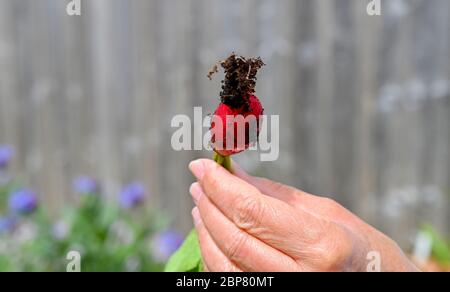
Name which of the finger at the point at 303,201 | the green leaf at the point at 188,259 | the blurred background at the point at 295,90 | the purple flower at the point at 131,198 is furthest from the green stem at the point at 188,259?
the blurred background at the point at 295,90

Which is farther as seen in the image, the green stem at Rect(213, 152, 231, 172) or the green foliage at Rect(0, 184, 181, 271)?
the green foliage at Rect(0, 184, 181, 271)

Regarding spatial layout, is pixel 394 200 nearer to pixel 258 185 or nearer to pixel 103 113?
pixel 103 113

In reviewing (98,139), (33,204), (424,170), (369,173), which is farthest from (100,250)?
(424,170)

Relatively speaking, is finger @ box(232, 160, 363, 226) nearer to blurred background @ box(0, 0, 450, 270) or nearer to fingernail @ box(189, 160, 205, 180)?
fingernail @ box(189, 160, 205, 180)

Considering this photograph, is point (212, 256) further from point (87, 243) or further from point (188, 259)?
point (87, 243)

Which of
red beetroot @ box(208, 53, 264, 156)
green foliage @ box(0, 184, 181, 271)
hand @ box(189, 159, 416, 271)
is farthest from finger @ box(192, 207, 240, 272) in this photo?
green foliage @ box(0, 184, 181, 271)

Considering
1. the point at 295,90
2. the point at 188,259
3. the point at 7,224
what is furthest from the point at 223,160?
the point at 295,90

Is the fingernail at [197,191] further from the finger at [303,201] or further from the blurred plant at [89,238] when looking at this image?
the blurred plant at [89,238]
